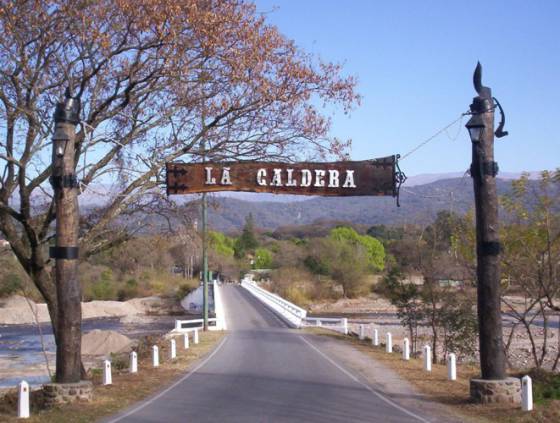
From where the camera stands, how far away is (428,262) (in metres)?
30.2

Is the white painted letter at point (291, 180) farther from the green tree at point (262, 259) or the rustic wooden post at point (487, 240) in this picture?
the green tree at point (262, 259)

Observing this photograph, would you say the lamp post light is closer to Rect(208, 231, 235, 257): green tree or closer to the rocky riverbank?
the rocky riverbank

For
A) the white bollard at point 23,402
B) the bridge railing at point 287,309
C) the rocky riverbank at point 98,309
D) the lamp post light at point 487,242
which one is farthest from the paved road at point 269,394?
the rocky riverbank at point 98,309

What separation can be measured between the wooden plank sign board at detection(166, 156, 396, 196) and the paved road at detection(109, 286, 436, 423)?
13.4 feet

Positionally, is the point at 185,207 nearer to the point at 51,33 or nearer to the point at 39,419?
the point at 51,33

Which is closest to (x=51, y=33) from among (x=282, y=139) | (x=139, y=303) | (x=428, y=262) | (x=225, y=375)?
(x=282, y=139)

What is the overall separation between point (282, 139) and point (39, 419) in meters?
8.85

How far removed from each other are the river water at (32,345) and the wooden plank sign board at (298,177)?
1411cm

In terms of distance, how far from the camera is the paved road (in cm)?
1214

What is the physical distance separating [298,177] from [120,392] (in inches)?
226

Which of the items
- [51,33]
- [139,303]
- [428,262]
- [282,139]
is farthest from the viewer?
[139,303]

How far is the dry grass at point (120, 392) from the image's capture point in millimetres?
12602

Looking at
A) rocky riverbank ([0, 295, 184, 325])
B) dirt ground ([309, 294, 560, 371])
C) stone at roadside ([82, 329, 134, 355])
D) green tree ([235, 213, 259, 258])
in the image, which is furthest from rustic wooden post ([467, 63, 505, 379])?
green tree ([235, 213, 259, 258])

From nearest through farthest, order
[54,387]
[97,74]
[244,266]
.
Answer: [54,387] < [97,74] < [244,266]
